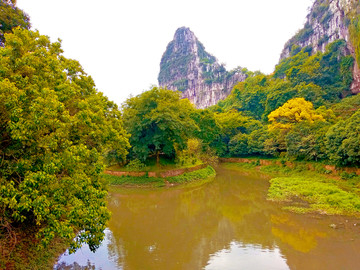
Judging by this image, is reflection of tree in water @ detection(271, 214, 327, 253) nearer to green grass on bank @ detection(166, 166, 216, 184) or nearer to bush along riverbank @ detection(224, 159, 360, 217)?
bush along riverbank @ detection(224, 159, 360, 217)

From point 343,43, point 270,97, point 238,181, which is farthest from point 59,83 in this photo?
point 343,43

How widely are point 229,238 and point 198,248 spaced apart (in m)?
1.54

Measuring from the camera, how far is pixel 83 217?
577 centimetres

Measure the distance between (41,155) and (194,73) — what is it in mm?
75545

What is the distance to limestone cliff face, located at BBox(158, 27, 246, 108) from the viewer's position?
70.8 metres

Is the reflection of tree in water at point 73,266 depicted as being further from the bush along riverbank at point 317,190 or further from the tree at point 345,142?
the tree at point 345,142

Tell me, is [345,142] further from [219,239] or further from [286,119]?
[219,239]

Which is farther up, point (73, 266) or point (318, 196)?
point (318, 196)

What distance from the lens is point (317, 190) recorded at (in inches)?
603

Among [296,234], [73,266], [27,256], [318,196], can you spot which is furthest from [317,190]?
[27,256]

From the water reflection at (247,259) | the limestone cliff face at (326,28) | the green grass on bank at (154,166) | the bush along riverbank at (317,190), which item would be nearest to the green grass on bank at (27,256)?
the water reflection at (247,259)

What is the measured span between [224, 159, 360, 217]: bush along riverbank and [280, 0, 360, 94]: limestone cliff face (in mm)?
16435

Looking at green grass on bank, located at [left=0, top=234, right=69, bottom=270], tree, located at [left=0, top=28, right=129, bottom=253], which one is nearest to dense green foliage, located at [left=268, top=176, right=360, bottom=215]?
tree, located at [left=0, top=28, right=129, bottom=253]

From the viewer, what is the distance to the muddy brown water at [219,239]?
7875 millimetres
